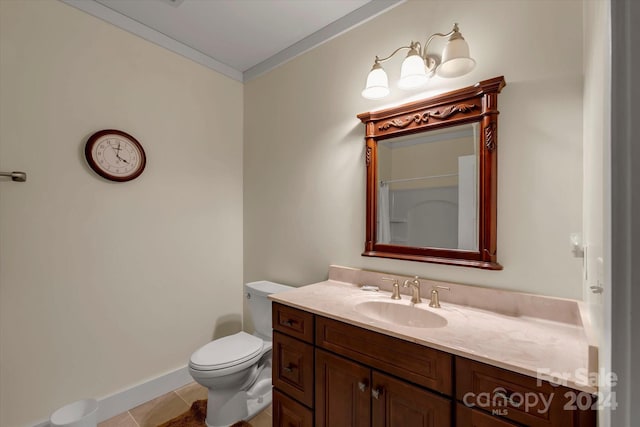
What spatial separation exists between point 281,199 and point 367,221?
2.69 feet

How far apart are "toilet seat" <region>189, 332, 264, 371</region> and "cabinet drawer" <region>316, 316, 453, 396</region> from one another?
67cm

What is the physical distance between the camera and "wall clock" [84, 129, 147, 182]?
5.76 ft

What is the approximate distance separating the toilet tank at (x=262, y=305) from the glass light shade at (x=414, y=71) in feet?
5.07

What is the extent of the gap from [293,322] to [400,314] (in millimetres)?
536

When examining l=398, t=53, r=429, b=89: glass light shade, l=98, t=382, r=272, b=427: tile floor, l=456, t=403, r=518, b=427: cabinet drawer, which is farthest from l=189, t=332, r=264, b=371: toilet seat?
l=398, t=53, r=429, b=89: glass light shade

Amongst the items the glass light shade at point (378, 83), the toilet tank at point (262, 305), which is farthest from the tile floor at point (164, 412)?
the glass light shade at point (378, 83)

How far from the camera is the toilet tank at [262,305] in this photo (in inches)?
80.5

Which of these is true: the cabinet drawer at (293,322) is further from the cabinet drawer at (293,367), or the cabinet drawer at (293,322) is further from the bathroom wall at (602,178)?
the bathroom wall at (602,178)

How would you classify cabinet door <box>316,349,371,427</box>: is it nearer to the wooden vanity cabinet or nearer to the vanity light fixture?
the wooden vanity cabinet

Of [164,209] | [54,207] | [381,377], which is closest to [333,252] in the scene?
[381,377]

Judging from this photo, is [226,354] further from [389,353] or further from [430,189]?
[430,189]

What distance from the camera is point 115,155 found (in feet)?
6.08

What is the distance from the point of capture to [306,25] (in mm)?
1969

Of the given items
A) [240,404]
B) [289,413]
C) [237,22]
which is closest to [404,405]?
[289,413]
